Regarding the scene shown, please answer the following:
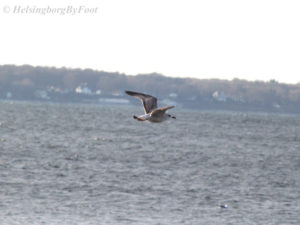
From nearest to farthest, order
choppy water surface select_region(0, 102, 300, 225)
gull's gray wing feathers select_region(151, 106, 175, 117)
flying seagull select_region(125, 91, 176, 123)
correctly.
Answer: gull's gray wing feathers select_region(151, 106, 175, 117) < flying seagull select_region(125, 91, 176, 123) < choppy water surface select_region(0, 102, 300, 225)

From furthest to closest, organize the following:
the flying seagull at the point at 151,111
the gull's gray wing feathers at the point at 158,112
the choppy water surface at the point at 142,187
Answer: the choppy water surface at the point at 142,187
the flying seagull at the point at 151,111
the gull's gray wing feathers at the point at 158,112

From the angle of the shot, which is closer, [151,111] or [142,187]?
[151,111]

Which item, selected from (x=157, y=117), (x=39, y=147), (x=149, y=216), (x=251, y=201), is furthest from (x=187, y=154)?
(x=157, y=117)

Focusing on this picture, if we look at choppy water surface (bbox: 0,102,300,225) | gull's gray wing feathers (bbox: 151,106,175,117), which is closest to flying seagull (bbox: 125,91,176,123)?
gull's gray wing feathers (bbox: 151,106,175,117)

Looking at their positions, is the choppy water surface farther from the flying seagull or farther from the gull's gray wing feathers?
the gull's gray wing feathers

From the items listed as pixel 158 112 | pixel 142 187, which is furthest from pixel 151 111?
pixel 142 187

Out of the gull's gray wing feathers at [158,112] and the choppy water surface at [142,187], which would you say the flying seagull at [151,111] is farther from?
the choppy water surface at [142,187]

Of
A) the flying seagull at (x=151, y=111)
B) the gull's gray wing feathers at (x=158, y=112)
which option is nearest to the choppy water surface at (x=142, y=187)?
the flying seagull at (x=151, y=111)

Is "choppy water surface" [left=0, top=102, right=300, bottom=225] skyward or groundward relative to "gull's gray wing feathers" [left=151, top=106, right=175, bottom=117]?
groundward

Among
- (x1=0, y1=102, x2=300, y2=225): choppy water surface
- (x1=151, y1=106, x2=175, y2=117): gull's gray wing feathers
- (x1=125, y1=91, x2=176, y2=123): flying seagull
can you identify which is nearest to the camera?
(x1=151, y1=106, x2=175, y2=117): gull's gray wing feathers

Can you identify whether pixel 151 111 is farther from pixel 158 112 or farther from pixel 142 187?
pixel 142 187

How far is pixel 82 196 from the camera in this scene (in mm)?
36656

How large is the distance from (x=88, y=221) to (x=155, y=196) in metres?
8.13

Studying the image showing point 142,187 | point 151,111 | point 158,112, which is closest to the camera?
point 158,112
